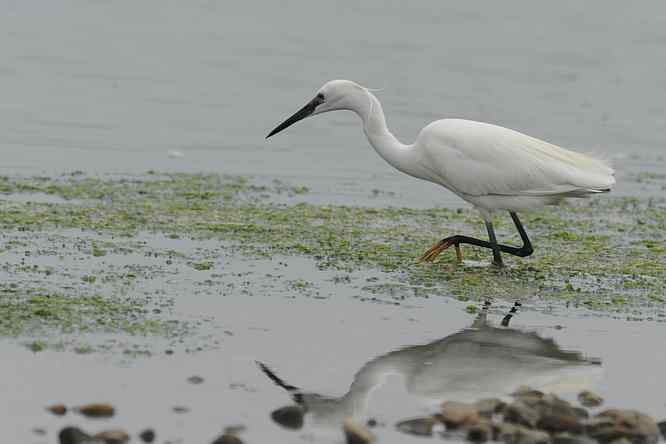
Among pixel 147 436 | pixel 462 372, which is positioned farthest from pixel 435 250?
pixel 147 436

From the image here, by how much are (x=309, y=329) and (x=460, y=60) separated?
52.1ft

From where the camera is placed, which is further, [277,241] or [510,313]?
[277,241]

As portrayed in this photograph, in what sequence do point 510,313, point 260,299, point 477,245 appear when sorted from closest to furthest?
1. point 260,299
2. point 510,313
3. point 477,245

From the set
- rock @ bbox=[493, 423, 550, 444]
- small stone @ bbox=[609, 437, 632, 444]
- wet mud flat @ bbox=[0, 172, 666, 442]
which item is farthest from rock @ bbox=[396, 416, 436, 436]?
small stone @ bbox=[609, 437, 632, 444]

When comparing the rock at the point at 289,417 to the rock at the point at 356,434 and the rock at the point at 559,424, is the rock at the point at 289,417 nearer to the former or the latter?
the rock at the point at 356,434

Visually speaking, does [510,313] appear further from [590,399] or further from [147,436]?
[147,436]

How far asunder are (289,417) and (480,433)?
3.03ft

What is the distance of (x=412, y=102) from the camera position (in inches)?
754

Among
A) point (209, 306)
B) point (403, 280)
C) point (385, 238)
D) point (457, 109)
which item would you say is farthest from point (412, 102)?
point (209, 306)

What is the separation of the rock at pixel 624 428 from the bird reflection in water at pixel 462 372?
0.77m

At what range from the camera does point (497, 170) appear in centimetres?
991

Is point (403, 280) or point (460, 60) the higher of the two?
point (460, 60)

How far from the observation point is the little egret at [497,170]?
9914 mm

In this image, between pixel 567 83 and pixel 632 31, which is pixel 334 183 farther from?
pixel 632 31
